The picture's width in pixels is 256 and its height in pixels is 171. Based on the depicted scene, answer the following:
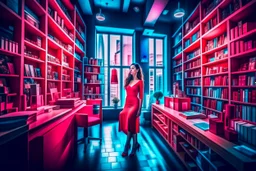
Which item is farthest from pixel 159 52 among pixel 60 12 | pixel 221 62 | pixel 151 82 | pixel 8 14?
pixel 8 14

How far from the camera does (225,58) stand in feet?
9.53

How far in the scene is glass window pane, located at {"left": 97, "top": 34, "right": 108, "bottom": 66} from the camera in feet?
19.1

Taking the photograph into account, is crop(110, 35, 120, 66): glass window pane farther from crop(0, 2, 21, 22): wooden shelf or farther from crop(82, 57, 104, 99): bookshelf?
crop(0, 2, 21, 22): wooden shelf

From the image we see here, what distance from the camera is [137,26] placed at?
5.50 m

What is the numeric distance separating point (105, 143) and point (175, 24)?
6009mm

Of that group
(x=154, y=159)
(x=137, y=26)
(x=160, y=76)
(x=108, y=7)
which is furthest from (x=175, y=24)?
(x=154, y=159)

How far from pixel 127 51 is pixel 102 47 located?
126cm

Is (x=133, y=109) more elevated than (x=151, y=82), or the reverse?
(x=151, y=82)

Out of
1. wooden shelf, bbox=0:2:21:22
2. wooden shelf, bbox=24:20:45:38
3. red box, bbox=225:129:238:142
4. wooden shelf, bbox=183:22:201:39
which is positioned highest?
wooden shelf, bbox=183:22:201:39

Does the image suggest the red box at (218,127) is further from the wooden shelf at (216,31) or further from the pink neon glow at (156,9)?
the pink neon glow at (156,9)

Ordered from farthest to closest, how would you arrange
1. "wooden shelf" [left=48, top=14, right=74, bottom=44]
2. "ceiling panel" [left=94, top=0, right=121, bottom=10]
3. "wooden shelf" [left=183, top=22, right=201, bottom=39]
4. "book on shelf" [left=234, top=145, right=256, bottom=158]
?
"ceiling panel" [left=94, top=0, right=121, bottom=10], "wooden shelf" [left=183, top=22, right=201, bottom=39], "wooden shelf" [left=48, top=14, right=74, bottom=44], "book on shelf" [left=234, top=145, right=256, bottom=158]

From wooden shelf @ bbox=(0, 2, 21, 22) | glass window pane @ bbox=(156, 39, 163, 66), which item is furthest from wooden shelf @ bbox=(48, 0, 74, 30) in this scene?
glass window pane @ bbox=(156, 39, 163, 66)

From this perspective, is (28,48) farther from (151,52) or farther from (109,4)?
(151,52)

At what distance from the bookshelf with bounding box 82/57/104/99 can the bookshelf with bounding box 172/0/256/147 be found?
141 inches
